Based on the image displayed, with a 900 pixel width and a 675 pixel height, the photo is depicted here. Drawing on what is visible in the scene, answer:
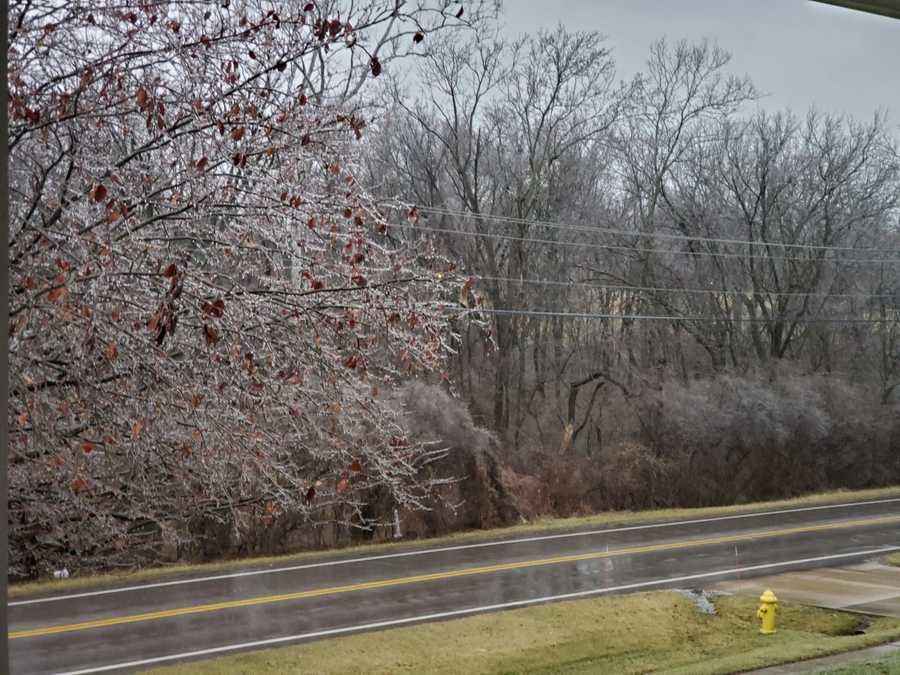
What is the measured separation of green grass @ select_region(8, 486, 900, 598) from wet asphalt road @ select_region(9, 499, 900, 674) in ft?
0.87

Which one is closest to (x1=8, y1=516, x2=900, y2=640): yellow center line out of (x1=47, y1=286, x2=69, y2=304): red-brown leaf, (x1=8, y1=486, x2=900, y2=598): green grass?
(x1=8, y1=486, x2=900, y2=598): green grass

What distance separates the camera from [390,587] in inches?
444

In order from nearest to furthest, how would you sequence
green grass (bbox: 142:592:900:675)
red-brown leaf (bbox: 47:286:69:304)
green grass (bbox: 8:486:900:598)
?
red-brown leaf (bbox: 47:286:69:304) < green grass (bbox: 142:592:900:675) < green grass (bbox: 8:486:900:598)

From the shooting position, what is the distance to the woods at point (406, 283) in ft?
11.6

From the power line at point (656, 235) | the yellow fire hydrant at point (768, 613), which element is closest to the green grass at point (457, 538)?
the power line at point (656, 235)

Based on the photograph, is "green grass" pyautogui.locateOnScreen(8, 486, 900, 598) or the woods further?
"green grass" pyautogui.locateOnScreen(8, 486, 900, 598)

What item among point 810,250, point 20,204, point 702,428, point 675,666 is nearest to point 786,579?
point 675,666

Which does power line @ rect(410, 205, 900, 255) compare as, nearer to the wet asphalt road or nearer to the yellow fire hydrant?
the wet asphalt road

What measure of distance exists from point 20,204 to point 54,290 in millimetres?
818

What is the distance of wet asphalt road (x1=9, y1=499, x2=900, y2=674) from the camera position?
8.85 metres

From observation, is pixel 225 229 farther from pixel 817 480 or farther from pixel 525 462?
pixel 817 480

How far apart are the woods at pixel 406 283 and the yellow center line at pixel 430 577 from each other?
682mm

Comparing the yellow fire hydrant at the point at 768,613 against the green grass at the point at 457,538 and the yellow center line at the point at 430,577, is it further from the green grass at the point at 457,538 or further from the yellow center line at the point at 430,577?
the green grass at the point at 457,538

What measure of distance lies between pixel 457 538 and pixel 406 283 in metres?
11.5
